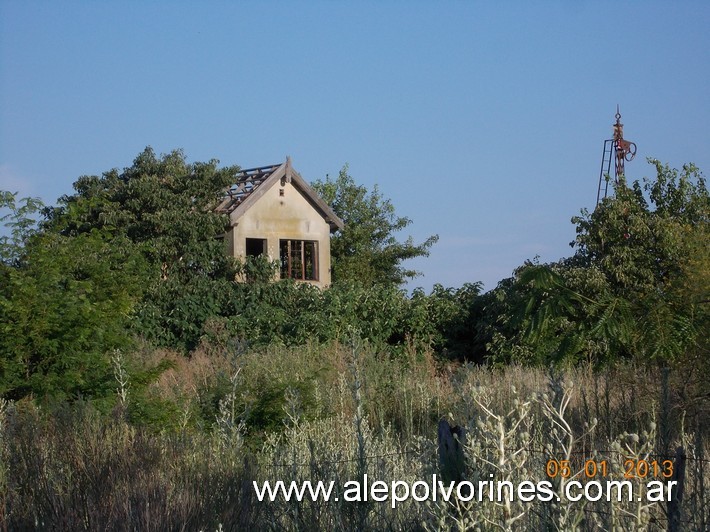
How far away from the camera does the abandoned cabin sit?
32.4m

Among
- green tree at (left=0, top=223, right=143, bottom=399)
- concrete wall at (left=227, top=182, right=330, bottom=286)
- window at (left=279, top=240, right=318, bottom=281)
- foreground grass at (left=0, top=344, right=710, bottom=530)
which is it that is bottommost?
foreground grass at (left=0, top=344, right=710, bottom=530)

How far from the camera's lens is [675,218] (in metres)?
26.2

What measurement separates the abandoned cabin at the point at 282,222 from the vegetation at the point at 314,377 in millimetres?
1398

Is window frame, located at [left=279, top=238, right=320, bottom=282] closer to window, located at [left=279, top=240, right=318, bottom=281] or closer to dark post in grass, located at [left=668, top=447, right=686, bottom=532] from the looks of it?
window, located at [left=279, top=240, right=318, bottom=281]

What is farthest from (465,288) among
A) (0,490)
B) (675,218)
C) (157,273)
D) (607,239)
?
(0,490)

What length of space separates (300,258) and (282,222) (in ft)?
5.33

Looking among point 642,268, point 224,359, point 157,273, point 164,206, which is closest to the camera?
point 224,359

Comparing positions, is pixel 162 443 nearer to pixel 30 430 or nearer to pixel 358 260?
pixel 30 430

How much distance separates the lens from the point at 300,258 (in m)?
34.5

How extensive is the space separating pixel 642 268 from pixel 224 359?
42.2ft

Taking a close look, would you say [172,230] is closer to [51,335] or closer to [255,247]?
[255,247]

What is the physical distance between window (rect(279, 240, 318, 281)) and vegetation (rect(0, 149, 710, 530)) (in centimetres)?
382

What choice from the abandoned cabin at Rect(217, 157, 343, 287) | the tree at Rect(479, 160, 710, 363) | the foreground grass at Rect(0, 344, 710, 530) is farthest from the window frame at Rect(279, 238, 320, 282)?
the foreground grass at Rect(0, 344, 710, 530)
